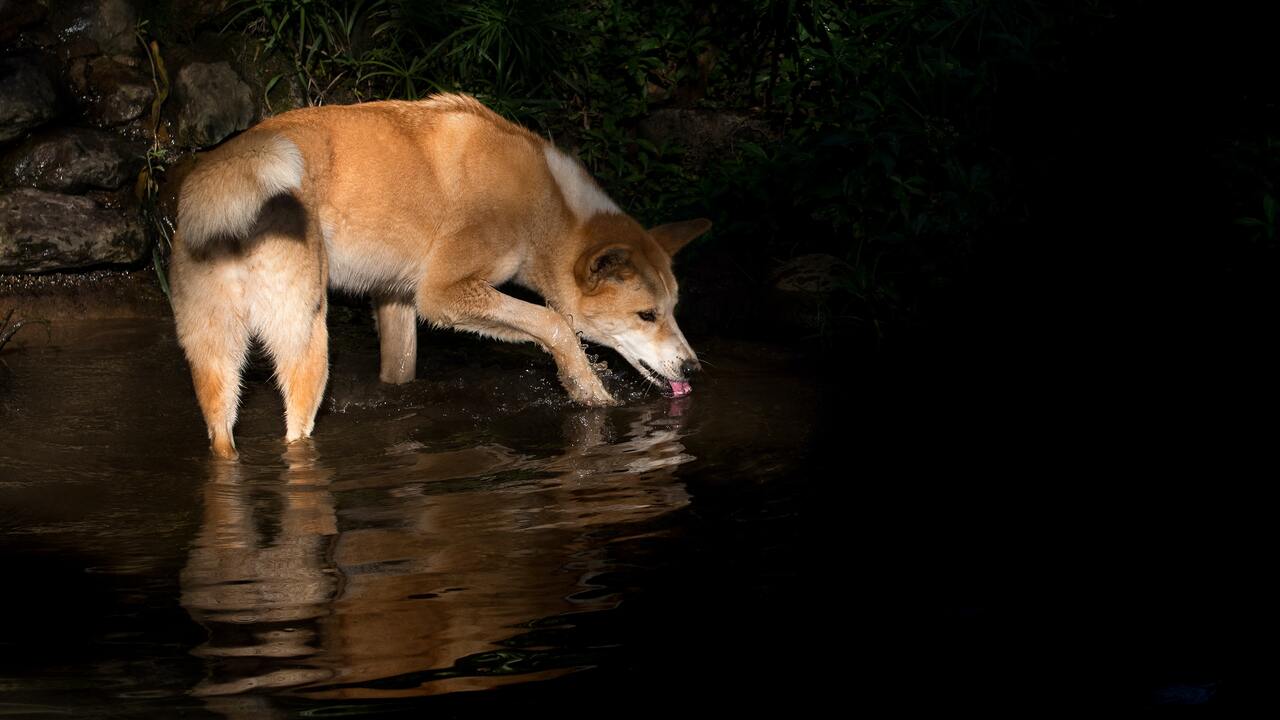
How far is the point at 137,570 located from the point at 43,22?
5.29m

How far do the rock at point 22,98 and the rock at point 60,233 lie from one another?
37 centimetres

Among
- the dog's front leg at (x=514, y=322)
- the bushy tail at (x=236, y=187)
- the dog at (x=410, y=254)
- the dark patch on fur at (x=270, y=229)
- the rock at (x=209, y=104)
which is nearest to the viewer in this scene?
the bushy tail at (x=236, y=187)

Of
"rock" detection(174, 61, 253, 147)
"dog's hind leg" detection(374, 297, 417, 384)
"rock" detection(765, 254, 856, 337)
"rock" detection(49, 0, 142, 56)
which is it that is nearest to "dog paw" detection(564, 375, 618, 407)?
"dog's hind leg" detection(374, 297, 417, 384)

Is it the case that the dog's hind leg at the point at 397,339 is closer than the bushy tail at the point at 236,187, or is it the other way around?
the bushy tail at the point at 236,187

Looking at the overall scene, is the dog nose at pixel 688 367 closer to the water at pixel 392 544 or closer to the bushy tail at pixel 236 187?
the water at pixel 392 544

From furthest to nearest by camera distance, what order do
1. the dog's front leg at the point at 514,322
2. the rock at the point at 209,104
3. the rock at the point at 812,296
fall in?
the rock at the point at 209,104, the rock at the point at 812,296, the dog's front leg at the point at 514,322

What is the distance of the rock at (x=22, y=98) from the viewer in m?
6.82

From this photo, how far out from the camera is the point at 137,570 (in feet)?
10.6

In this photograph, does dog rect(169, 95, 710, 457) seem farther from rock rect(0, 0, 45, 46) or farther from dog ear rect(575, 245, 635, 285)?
rock rect(0, 0, 45, 46)

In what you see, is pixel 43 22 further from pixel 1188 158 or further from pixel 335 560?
pixel 1188 158

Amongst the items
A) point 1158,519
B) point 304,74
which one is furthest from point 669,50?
point 1158,519

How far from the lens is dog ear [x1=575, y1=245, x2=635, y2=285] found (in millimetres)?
5605

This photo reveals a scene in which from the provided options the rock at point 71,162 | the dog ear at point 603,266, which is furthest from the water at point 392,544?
the rock at point 71,162

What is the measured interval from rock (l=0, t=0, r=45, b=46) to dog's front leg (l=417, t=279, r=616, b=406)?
11.5 ft
